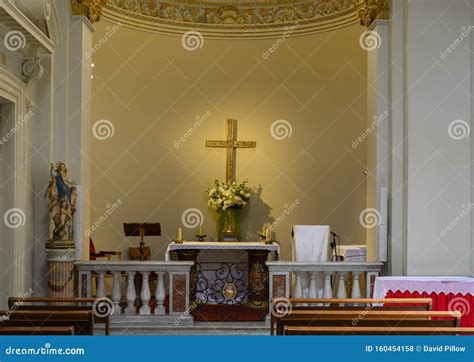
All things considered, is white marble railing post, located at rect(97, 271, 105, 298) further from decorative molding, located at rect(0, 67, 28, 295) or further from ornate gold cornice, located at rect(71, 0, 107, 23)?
ornate gold cornice, located at rect(71, 0, 107, 23)

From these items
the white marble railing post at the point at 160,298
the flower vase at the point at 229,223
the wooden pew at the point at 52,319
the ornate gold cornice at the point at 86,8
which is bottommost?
the white marble railing post at the point at 160,298

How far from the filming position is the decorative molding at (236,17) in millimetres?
12695

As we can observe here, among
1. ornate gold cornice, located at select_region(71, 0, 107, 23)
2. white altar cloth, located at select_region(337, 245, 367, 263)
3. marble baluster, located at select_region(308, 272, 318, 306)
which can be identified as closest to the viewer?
marble baluster, located at select_region(308, 272, 318, 306)

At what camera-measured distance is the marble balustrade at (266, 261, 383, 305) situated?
888 cm

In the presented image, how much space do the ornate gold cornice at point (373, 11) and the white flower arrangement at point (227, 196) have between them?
368 cm

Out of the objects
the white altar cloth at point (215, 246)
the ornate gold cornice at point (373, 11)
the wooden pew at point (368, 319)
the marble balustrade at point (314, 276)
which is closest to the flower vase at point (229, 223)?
the white altar cloth at point (215, 246)

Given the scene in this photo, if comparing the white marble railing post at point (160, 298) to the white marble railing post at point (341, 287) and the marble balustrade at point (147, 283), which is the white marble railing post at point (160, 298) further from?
the white marble railing post at point (341, 287)

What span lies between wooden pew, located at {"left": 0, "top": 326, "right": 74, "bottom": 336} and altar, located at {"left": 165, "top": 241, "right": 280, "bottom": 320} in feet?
14.4

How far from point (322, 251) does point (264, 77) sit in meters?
4.36

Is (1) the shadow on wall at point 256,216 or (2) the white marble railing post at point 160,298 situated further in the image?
(1) the shadow on wall at point 256,216

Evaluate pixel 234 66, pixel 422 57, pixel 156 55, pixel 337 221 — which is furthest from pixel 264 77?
pixel 422 57

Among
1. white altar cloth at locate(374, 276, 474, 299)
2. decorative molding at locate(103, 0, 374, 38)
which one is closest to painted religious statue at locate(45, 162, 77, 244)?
white altar cloth at locate(374, 276, 474, 299)

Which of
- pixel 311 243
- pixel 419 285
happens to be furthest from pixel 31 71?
pixel 419 285

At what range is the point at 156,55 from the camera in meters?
12.9
